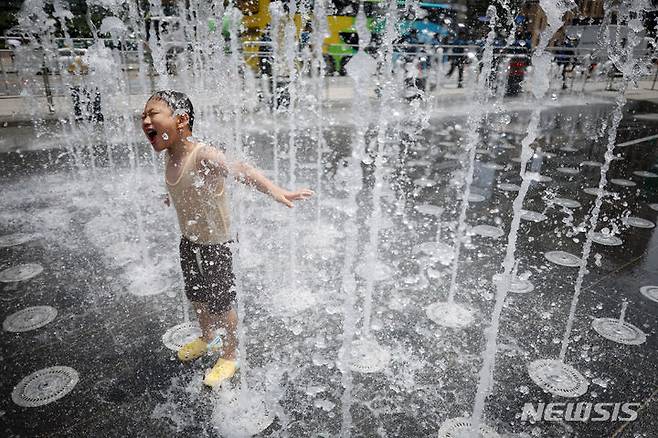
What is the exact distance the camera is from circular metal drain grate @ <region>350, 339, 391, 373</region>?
2389 mm

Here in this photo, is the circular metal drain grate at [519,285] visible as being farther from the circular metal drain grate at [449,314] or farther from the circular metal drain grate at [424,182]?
the circular metal drain grate at [424,182]

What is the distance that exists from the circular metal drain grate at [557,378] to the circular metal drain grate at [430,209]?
2216 mm

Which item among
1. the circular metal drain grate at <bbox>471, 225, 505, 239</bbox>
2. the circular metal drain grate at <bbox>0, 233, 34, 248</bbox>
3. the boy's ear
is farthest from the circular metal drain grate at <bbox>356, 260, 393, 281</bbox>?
the circular metal drain grate at <bbox>0, 233, 34, 248</bbox>

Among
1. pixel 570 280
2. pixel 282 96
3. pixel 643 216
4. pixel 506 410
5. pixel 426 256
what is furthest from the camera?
pixel 282 96

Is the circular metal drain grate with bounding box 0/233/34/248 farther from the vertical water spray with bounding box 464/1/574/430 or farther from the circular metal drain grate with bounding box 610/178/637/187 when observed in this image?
the circular metal drain grate with bounding box 610/178/637/187

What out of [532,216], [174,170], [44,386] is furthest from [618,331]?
[44,386]

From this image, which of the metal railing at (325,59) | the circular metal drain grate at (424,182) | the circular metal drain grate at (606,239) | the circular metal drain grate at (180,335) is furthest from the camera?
the metal railing at (325,59)

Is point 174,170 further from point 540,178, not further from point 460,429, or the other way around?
point 540,178

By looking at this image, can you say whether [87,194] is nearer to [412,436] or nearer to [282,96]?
[412,436]

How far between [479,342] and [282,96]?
9.34 metres

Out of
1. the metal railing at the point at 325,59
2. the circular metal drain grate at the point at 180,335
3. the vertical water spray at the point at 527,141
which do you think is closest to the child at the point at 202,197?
the circular metal drain grate at the point at 180,335

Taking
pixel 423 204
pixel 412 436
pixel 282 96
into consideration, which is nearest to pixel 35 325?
pixel 412 436

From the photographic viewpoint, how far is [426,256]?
363cm

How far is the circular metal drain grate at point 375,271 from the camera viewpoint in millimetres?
3320
